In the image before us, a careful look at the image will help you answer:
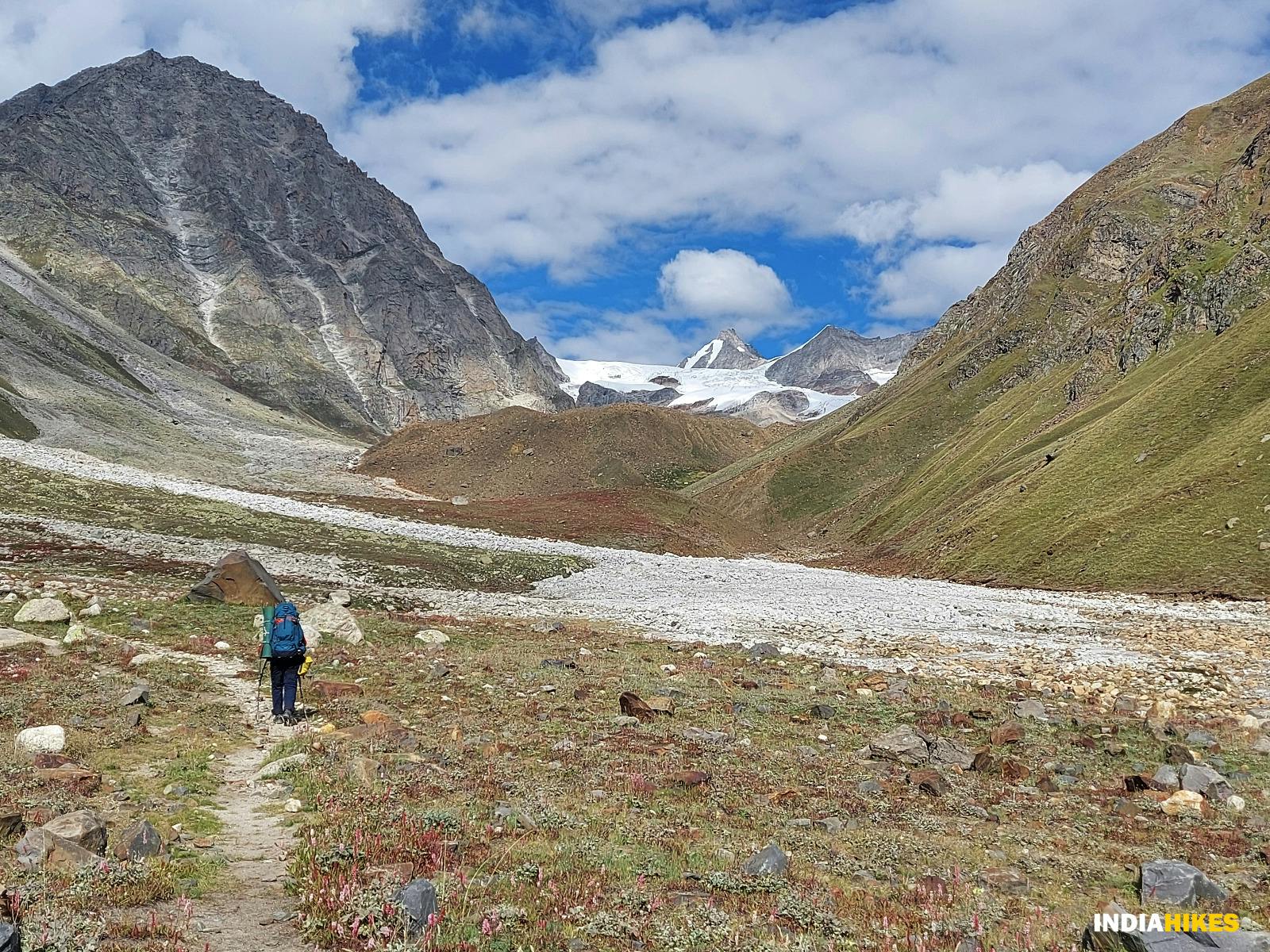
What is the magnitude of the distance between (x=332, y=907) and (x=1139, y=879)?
31.3ft

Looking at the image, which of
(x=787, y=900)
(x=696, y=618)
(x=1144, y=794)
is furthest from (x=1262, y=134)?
(x=787, y=900)

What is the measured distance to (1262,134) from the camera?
10356cm

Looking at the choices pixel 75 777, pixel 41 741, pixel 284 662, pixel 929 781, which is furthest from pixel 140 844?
pixel 929 781

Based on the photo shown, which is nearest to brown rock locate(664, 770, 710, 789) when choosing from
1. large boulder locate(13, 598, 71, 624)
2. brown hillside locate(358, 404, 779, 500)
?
large boulder locate(13, 598, 71, 624)

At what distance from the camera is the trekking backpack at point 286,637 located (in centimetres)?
1747

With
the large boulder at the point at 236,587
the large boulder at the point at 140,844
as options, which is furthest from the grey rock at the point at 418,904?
the large boulder at the point at 236,587

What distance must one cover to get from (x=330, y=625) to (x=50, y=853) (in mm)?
21027

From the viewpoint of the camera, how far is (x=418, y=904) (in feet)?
25.4

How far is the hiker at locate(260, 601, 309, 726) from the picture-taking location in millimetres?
17375

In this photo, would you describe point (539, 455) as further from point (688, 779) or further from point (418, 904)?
point (418, 904)

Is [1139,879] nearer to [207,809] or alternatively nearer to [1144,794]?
[1144,794]

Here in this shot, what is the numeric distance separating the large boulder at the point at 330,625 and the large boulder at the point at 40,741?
45.1ft

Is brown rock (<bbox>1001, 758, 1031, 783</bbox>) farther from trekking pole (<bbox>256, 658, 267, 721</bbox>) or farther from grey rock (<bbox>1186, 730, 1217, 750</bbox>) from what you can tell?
trekking pole (<bbox>256, 658, 267, 721</bbox>)

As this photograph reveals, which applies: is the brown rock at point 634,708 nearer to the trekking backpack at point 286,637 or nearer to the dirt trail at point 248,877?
the dirt trail at point 248,877
